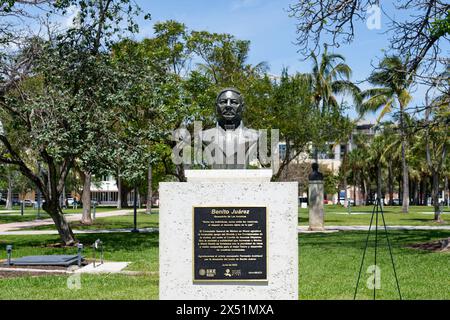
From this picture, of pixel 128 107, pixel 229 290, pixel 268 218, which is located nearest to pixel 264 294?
pixel 229 290

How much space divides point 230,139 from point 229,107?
430 millimetres

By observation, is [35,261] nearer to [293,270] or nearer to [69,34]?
[69,34]

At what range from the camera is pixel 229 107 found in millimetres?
7914

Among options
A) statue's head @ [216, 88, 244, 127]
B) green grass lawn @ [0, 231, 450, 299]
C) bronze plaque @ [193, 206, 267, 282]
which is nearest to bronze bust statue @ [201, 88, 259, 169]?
statue's head @ [216, 88, 244, 127]

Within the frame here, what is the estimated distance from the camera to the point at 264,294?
285 inches

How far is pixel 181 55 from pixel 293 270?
2127cm

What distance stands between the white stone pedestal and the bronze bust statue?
0.55 meters

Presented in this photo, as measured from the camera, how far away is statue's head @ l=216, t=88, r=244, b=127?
789 cm

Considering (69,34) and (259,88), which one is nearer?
(69,34)

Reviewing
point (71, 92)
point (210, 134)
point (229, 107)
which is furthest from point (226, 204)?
point (71, 92)

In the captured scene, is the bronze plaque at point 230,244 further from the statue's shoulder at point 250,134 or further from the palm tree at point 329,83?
the palm tree at point 329,83

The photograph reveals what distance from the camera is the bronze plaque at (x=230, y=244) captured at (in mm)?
7180

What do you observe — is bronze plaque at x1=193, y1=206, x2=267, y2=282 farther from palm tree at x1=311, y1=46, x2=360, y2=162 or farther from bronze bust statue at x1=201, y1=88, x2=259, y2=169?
palm tree at x1=311, y1=46, x2=360, y2=162

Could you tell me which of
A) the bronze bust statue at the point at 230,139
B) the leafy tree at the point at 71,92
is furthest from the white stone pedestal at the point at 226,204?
the leafy tree at the point at 71,92
